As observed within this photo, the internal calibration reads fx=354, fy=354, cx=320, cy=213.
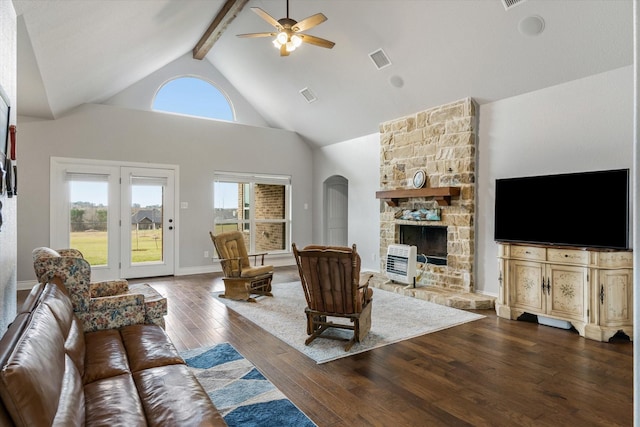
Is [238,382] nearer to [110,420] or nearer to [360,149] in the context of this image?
[110,420]

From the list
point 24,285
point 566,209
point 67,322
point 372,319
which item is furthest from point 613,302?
point 24,285

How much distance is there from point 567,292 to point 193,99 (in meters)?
7.41

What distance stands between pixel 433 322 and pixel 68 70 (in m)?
5.39

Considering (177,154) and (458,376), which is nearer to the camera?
(458,376)

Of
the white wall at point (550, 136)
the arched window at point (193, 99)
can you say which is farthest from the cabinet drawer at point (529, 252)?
the arched window at point (193, 99)

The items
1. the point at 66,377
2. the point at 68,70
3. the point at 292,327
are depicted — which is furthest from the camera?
the point at 68,70

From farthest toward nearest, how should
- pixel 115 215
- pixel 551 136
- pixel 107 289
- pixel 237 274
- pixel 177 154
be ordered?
pixel 177 154
pixel 115 215
pixel 237 274
pixel 551 136
pixel 107 289

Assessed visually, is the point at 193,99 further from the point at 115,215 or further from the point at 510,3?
the point at 510,3

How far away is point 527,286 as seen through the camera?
14.0 feet

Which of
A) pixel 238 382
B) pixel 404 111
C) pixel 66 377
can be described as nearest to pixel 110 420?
pixel 66 377

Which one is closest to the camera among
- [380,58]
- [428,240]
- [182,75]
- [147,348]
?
[147,348]

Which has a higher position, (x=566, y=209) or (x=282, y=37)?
(x=282, y=37)

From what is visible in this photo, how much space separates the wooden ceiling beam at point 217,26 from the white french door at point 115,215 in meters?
2.42

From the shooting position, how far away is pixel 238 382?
2.67 meters
